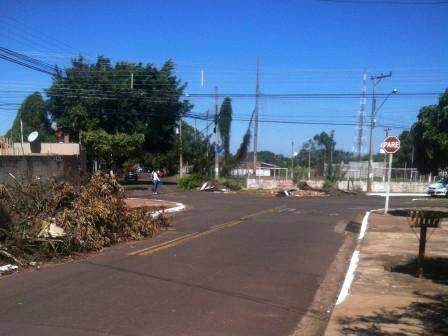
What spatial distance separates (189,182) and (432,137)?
92.3ft

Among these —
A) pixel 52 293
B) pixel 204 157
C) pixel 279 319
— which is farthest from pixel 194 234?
pixel 204 157

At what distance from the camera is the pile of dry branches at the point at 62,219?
37.5ft

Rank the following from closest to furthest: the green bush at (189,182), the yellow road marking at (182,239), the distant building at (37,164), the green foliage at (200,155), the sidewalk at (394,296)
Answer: the sidewalk at (394,296) → the yellow road marking at (182,239) → the distant building at (37,164) → the green bush at (189,182) → the green foliage at (200,155)

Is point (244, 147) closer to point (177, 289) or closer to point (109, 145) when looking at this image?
point (109, 145)

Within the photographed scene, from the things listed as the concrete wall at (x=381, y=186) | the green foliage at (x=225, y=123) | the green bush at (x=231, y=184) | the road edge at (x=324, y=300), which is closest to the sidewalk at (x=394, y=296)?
the road edge at (x=324, y=300)

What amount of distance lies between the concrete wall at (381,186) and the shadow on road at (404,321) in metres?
41.9

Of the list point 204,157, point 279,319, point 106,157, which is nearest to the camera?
point 279,319

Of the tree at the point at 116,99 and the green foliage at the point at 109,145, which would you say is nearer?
the green foliage at the point at 109,145

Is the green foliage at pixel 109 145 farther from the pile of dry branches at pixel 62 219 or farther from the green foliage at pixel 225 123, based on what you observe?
the pile of dry branches at pixel 62 219

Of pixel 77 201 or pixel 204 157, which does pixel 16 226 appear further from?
pixel 204 157

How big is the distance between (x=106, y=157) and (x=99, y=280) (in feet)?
131

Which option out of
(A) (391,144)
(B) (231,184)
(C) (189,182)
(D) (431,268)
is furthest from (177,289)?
(B) (231,184)

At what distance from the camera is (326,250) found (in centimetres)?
1379

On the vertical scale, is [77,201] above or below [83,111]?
below
